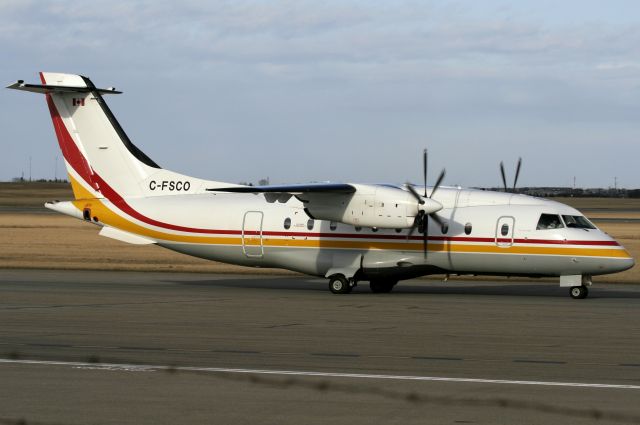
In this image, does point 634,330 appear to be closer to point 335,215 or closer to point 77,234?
point 335,215

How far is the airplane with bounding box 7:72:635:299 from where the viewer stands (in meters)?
27.8

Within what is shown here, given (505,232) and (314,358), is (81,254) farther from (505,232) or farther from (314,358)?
(314,358)

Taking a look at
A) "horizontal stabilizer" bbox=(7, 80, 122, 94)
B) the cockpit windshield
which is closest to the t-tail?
"horizontal stabilizer" bbox=(7, 80, 122, 94)

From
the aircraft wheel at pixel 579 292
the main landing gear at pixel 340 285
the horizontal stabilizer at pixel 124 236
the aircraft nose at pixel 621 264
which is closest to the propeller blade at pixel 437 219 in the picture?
the main landing gear at pixel 340 285

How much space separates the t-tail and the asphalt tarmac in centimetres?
518

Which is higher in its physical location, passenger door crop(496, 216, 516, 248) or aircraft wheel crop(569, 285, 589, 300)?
passenger door crop(496, 216, 516, 248)

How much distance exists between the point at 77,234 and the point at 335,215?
3343 cm

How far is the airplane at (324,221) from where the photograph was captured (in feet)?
91.1

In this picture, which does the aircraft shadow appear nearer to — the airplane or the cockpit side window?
the airplane

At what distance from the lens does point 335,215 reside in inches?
1139

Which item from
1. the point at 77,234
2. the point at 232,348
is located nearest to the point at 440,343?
the point at 232,348

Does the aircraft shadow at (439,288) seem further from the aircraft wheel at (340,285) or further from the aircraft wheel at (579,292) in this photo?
the aircraft wheel at (579,292)

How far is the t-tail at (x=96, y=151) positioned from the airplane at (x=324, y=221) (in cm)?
3

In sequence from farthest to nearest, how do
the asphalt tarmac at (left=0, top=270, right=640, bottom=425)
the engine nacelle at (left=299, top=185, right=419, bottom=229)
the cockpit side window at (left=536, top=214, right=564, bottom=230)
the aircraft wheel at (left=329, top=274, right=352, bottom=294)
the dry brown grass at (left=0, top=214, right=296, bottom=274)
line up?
the dry brown grass at (left=0, top=214, right=296, bottom=274)
the aircraft wheel at (left=329, top=274, right=352, bottom=294)
the engine nacelle at (left=299, top=185, right=419, bottom=229)
the cockpit side window at (left=536, top=214, right=564, bottom=230)
the asphalt tarmac at (left=0, top=270, right=640, bottom=425)
